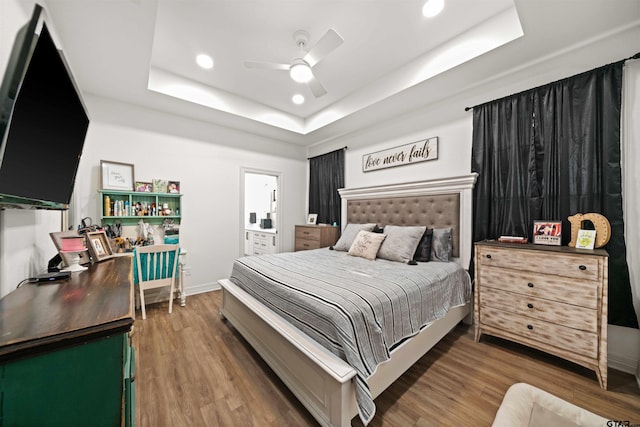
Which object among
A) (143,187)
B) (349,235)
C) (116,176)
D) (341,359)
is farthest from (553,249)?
(116,176)

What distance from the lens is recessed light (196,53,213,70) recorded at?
2668 mm

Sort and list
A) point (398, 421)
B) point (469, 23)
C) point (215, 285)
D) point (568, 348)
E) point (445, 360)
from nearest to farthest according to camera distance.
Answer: point (398, 421), point (568, 348), point (445, 360), point (469, 23), point (215, 285)

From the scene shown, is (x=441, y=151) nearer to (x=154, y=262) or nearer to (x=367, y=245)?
(x=367, y=245)

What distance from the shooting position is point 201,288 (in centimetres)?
368

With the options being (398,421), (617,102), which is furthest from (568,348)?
(617,102)

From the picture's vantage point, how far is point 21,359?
600mm

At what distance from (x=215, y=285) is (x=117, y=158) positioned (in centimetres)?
227

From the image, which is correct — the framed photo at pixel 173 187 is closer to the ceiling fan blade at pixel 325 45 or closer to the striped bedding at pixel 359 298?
the striped bedding at pixel 359 298

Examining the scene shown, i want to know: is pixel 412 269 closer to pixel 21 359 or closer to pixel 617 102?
pixel 617 102

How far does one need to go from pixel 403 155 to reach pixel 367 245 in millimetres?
1465

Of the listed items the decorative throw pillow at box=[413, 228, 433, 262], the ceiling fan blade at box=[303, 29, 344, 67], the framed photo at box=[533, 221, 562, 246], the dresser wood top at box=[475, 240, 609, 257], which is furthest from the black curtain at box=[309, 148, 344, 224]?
the framed photo at box=[533, 221, 562, 246]

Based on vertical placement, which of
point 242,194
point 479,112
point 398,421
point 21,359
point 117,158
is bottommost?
point 398,421

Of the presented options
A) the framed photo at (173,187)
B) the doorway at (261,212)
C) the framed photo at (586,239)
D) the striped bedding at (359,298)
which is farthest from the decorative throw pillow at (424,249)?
the framed photo at (173,187)

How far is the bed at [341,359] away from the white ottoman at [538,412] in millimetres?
583
